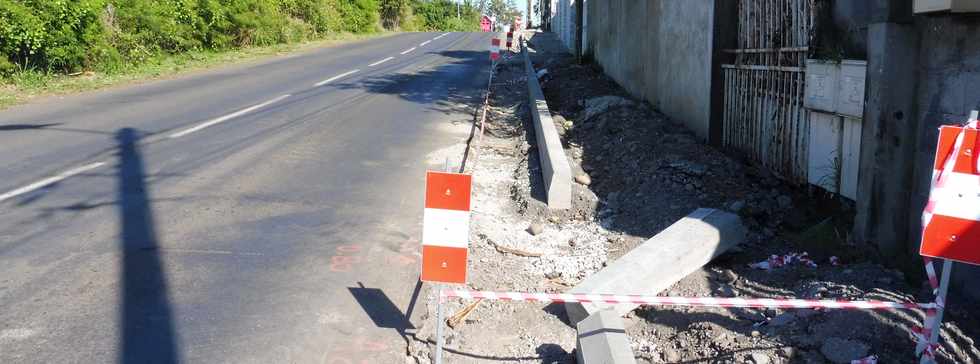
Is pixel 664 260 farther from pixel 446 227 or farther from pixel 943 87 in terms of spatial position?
pixel 943 87

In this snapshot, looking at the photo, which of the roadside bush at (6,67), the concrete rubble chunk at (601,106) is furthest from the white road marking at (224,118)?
the roadside bush at (6,67)

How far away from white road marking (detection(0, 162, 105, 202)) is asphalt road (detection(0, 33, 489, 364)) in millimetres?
21

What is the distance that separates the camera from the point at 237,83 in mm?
18531

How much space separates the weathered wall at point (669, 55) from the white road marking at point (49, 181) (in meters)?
7.05

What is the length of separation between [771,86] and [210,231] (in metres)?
5.37

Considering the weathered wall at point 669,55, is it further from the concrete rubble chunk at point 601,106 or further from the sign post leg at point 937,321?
the sign post leg at point 937,321

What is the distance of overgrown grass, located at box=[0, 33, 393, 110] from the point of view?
16453 millimetres

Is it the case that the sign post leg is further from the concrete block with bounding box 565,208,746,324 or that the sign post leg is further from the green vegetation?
the green vegetation

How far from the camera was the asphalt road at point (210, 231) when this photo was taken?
15.3 feet

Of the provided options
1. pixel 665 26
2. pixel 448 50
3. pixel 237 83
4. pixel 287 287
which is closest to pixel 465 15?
pixel 448 50

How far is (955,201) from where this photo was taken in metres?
3.86

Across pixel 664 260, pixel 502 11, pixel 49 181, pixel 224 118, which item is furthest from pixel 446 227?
pixel 502 11

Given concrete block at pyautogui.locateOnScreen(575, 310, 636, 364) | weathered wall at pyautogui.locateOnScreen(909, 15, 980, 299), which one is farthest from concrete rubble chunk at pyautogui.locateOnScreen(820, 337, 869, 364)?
weathered wall at pyautogui.locateOnScreen(909, 15, 980, 299)

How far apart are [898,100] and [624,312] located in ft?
7.52
